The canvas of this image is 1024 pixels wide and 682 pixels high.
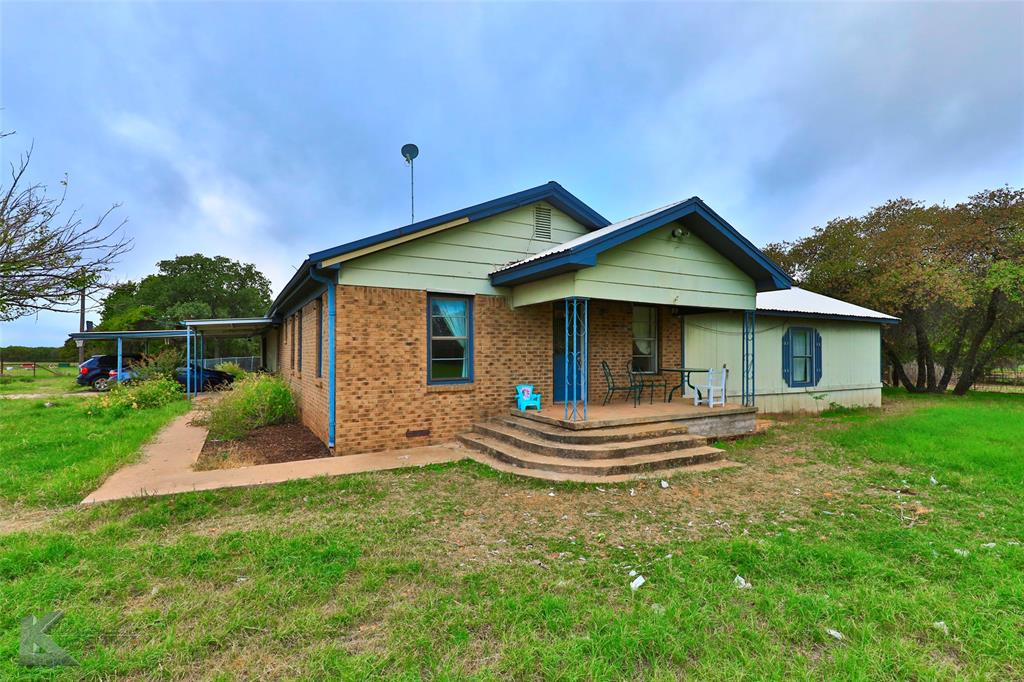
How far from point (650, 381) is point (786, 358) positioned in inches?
199

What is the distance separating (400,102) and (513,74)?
12.0ft

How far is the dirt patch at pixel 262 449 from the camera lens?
23.9 ft

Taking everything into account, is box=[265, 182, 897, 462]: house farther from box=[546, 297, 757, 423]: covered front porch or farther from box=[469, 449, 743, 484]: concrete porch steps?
box=[469, 449, 743, 484]: concrete porch steps

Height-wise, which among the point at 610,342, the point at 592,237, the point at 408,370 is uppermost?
the point at 592,237

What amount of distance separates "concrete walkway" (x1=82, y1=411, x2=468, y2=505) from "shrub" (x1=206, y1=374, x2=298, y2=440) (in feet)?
3.52

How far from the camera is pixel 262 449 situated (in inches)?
330

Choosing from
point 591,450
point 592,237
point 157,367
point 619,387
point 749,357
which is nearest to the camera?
point 591,450

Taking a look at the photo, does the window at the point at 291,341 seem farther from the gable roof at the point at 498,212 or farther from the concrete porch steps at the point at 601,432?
the concrete porch steps at the point at 601,432

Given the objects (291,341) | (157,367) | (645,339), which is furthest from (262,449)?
Result: (157,367)

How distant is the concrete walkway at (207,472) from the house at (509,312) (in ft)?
2.01

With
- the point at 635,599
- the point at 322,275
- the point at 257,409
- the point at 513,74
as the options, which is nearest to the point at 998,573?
the point at 635,599

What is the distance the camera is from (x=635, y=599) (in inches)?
126

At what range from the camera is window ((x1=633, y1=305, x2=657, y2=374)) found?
Answer: 35.1ft

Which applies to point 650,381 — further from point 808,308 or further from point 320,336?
point 320,336
